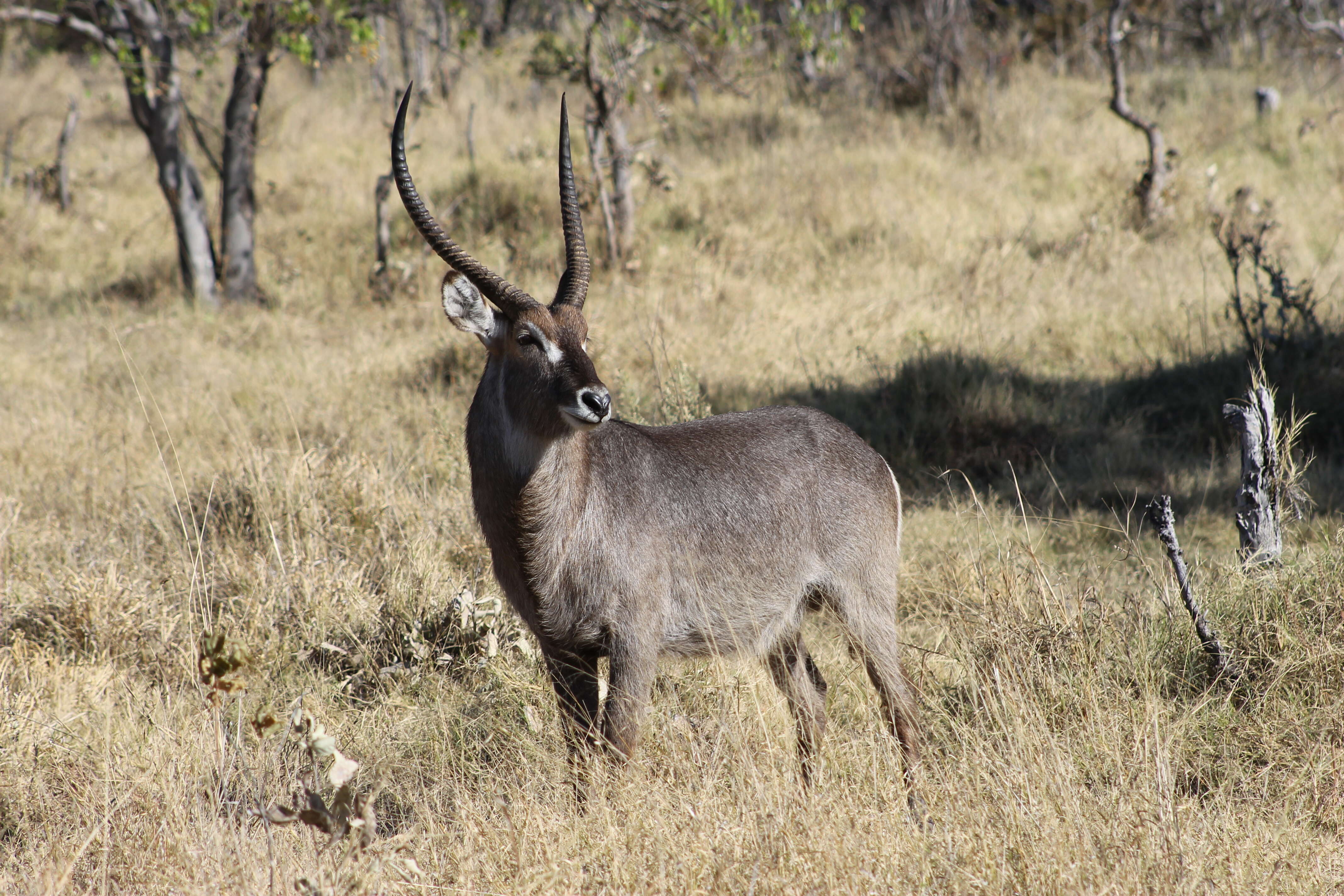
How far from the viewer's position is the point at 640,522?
3.26 metres

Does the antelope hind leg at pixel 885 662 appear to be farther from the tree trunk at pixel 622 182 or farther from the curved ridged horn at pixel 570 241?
the tree trunk at pixel 622 182

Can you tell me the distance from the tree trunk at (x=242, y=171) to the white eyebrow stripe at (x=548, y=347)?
24.8ft

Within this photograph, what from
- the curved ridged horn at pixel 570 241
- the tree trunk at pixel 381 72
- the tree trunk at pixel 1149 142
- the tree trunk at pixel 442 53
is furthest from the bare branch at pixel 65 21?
the tree trunk at pixel 1149 142

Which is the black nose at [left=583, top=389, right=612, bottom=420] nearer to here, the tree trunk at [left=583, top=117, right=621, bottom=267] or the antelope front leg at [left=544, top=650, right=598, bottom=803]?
the antelope front leg at [left=544, top=650, right=598, bottom=803]

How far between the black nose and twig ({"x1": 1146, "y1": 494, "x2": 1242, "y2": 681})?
68.4 inches

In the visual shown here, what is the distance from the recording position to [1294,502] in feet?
12.3

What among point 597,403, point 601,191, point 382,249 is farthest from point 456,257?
point 382,249

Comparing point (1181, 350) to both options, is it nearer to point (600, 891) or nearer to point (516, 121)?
point (600, 891)

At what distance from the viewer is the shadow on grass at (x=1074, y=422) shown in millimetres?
5773

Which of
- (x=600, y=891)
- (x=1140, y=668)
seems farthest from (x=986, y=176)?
(x=600, y=891)

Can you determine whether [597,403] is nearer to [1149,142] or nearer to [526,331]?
[526,331]

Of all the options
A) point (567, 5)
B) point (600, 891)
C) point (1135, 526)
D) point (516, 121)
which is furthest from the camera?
point (567, 5)

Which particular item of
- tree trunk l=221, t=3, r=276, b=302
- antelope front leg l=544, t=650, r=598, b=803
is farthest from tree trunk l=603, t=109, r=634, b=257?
antelope front leg l=544, t=650, r=598, b=803

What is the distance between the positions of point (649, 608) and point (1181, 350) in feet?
18.1
